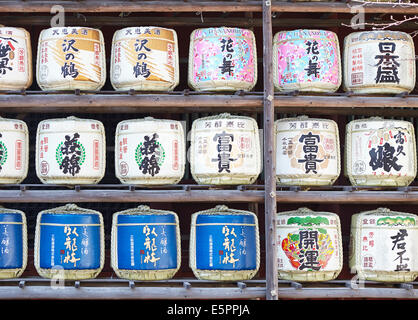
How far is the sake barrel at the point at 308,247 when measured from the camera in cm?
482

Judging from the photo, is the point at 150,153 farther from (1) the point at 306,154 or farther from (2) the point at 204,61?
(1) the point at 306,154

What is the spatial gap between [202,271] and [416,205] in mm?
2590

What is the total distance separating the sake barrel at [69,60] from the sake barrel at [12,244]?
3.77 feet

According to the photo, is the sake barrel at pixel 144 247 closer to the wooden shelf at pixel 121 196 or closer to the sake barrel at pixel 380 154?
the wooden shelf at pixel 121 196

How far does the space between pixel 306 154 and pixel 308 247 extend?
781mm

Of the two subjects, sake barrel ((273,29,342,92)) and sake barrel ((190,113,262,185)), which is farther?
sake barrel ((273,29,342,92))

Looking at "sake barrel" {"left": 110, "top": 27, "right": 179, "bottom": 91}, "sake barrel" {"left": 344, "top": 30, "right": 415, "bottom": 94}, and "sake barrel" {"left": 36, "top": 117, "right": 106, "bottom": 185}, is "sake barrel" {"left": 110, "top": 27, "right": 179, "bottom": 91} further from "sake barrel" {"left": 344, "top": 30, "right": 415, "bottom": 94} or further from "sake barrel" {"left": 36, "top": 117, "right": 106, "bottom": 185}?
"sake barrel" {"left": 344, "top": 30, "right": 415, "bottom": 94}

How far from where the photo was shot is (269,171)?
4.84m

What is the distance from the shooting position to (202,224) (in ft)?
15.9

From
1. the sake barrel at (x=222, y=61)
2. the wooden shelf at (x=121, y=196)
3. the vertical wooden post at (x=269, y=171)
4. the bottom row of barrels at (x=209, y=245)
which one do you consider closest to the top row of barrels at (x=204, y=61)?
the sake barrel at (x=222, y=61)

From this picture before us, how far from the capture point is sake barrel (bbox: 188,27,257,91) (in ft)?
16.0

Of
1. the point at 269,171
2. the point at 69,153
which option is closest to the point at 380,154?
the point at 269,171

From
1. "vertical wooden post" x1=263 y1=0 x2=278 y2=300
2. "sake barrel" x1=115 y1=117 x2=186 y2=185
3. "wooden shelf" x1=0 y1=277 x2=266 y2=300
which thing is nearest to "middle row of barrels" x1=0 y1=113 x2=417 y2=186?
"sake barrel" x1=115 y1=117 x2=186 y2=185

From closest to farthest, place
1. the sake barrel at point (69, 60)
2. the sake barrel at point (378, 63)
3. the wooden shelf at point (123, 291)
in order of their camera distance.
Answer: the wooden shelf at point (123, 291), the sake barrel at point (69, 60), the sake barrel at point (378, 63)
